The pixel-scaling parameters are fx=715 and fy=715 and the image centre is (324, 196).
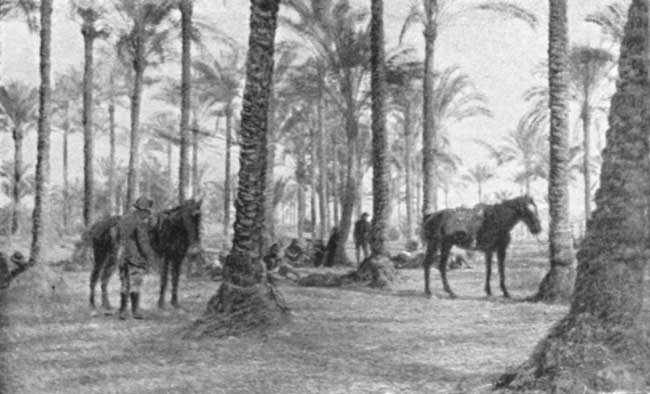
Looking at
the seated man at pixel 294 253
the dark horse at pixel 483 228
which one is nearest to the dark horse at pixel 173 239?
the dark horse at pixel 483 228

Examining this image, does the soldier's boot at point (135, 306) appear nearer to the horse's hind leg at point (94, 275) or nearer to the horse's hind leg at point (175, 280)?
the horse's hind leg at point (175, 280)

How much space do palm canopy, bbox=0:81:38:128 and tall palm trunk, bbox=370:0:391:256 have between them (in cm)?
2769

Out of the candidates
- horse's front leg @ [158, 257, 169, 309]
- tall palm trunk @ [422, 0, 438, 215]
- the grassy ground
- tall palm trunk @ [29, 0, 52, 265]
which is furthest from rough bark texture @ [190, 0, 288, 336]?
tall palm trunk @ [422, 0, 438, 215]

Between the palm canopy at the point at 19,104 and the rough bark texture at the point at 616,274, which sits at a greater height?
the palm canopy at the point at 19,104

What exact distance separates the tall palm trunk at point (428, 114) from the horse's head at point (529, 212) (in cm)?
878

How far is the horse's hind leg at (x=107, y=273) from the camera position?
1212cm

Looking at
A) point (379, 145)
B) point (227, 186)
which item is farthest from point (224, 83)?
point (379, 145)

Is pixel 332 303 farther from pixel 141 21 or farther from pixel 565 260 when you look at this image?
pixel 141 21

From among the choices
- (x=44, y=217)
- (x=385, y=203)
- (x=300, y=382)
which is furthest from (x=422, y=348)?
(x=44, y=217)

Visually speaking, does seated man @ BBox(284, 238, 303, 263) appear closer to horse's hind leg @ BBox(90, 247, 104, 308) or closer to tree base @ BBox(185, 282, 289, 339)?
horse's hind leg @ BBox(90, 247, 104, 308)

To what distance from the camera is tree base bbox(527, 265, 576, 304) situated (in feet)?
35.6

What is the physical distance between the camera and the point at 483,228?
12.9 m

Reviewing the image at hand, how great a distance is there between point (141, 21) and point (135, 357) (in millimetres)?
19921

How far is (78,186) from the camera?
6391 cm
